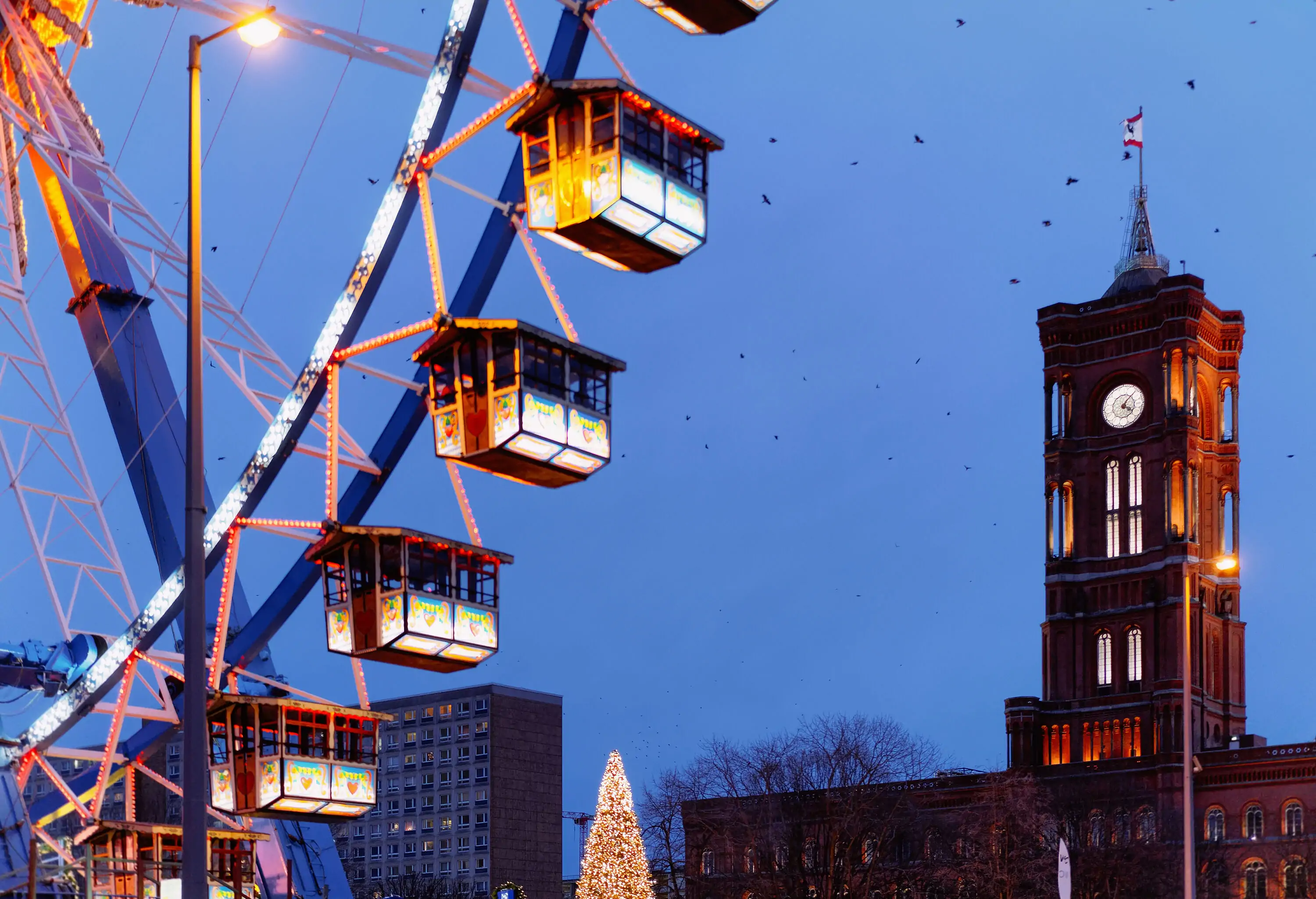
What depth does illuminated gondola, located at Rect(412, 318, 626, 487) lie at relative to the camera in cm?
3616

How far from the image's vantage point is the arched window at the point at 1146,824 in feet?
384

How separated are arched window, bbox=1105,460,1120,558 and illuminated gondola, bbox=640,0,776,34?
113 metres

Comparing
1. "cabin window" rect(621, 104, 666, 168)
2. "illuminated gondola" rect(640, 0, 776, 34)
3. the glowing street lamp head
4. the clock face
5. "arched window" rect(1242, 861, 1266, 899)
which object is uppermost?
the clock face

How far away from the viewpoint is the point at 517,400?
118 feet

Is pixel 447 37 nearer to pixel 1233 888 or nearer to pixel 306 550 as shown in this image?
pixel 306 550

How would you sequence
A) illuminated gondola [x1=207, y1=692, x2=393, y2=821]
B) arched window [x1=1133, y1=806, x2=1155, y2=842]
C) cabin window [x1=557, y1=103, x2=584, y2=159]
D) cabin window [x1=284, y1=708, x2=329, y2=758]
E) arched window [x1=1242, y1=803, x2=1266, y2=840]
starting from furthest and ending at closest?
arched window [x1=1242, y1=803, x2=1266, y2=840], arched window [x1=1133, y1=806, x2=1155, y2=842], cabin window [x1=284, y1=708, x2=329, y2=758], illuminated gondola [x1=207, y1=692, x2=393, y2=821], cabin window [x1=557, y1=103, x2=584, y2=159]

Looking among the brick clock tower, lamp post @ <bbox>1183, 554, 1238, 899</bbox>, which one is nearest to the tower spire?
the brick clock tower

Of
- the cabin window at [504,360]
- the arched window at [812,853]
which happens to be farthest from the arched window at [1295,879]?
the cabin window at [504,360]

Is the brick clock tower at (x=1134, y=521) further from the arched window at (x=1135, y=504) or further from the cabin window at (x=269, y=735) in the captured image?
the cabin window at (x=269, y=735)

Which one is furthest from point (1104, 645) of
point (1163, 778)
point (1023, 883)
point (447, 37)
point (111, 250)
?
point (447, 37)

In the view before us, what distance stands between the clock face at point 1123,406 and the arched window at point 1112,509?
2.81m

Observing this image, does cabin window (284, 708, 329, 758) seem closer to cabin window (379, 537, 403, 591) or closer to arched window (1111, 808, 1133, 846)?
cabin window (379, 537, 403, 591)

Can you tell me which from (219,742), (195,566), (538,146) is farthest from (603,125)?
(219,742)

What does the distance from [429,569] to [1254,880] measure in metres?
95.2
